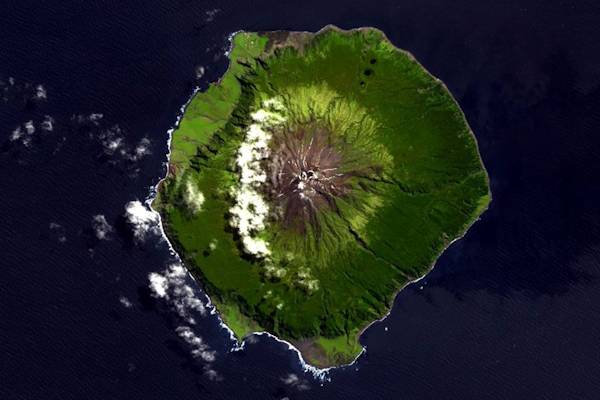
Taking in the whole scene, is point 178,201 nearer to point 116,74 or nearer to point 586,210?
point 116,74

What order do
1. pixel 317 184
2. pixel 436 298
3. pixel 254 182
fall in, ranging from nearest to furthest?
1. pixel 317 184
2. pixel 254 182
3. pixel 436 298

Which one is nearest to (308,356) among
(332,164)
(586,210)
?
(332,164)

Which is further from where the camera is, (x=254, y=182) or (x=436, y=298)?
(x=436, y=298)

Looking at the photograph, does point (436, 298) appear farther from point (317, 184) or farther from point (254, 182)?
point (254, 182)

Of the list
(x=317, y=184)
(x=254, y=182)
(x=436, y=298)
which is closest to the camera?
(x=317, y=184)

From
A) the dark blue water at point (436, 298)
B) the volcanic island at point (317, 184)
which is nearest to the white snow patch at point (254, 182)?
the volcanic island at point (317, 184)

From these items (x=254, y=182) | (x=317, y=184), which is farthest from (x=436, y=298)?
(x=254, y=182)
